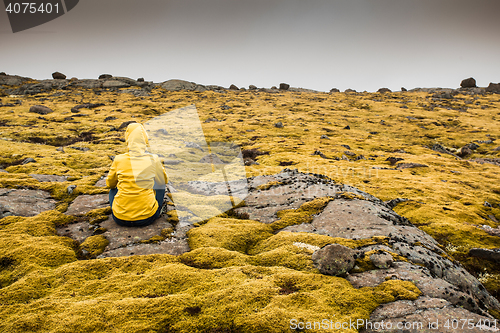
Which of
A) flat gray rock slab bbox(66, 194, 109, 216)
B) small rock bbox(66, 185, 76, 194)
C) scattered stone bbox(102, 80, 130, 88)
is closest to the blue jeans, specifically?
flat gray rock slab bbox(66, 194, 109, 216)

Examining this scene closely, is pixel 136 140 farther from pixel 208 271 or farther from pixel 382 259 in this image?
pixel 382 259

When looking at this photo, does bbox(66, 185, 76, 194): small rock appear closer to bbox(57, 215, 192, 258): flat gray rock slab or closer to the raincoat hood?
bbox(57, 215, 192, 258): flat gray rock slab

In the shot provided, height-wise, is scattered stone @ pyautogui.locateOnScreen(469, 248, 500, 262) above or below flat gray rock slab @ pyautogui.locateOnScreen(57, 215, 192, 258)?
below

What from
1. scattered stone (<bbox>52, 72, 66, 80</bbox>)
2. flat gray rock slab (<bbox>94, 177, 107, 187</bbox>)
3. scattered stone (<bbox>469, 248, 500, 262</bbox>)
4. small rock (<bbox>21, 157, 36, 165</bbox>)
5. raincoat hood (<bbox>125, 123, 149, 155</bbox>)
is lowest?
scattered stone (<bbox>469, 248, 500, 262</bbox>)

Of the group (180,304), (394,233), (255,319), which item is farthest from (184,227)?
(394,233)

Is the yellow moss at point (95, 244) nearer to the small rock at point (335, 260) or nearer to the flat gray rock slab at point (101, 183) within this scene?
the flat gray rock slab at point (101, 183)

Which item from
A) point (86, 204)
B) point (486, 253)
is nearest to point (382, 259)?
point (486, 253)

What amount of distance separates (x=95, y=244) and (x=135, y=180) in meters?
2.65

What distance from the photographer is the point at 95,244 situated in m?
8.58

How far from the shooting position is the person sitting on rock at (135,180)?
28.6ft

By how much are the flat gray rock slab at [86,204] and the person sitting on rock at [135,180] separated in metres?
2.66

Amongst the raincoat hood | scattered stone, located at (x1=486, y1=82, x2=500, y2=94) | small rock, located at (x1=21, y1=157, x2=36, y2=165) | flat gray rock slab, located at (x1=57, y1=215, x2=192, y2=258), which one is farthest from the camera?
scattered stone, located at (x1=486, y1=82, x2=500, y2=94)

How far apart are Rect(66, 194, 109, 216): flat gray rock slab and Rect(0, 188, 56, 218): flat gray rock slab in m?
0.96

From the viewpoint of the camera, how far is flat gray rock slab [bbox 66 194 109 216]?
11.1m
